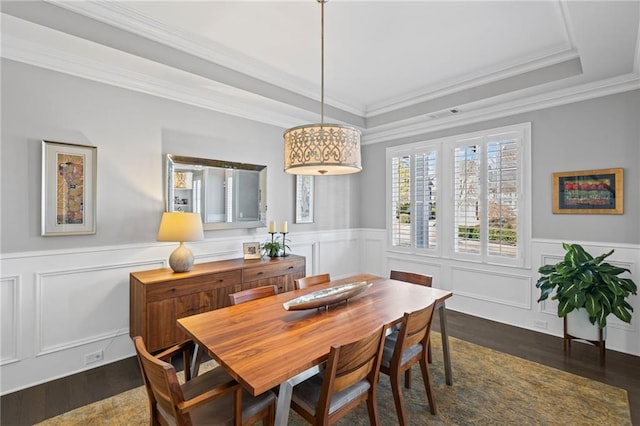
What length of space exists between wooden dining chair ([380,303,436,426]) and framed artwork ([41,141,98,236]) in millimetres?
2734

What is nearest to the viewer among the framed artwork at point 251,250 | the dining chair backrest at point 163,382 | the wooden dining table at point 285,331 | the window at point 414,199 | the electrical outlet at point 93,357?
the dining chair backrest at point 163,382

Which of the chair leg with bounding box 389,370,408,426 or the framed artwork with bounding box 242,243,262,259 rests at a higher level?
the framed artwork with bounding box 242,243,262,259

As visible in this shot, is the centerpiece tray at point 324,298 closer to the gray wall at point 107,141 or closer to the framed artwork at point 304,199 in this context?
the gray wall at point 107,141

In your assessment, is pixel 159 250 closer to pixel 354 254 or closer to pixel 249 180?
pixel 249 180

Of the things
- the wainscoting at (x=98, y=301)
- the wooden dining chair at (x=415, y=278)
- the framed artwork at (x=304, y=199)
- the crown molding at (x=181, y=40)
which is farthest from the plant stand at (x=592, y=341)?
the crown molding at (x=181, y=40)

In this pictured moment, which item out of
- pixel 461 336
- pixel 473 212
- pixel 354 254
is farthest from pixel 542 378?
pixel 354 254

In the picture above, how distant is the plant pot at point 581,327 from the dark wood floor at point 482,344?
0.66 ft

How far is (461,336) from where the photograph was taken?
11.3 ft

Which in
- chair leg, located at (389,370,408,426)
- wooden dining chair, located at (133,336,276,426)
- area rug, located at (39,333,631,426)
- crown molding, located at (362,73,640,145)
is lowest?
area rug, located at (39,333,631,426)

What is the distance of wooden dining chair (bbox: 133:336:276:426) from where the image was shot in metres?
1.28

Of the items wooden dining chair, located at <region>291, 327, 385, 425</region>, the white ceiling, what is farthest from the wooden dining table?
the white ceiling

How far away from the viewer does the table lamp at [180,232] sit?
9.39 feet

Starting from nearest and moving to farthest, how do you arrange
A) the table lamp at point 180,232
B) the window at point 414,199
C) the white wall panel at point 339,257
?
1. the table lamp at point 180,232
2. the window at point 414,199
3. the white wall panel at point 339,257

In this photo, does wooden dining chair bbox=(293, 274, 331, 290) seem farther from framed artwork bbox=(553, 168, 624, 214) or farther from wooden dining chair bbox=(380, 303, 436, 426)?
framed artwork bbox=(553, 168, 624, 214)
